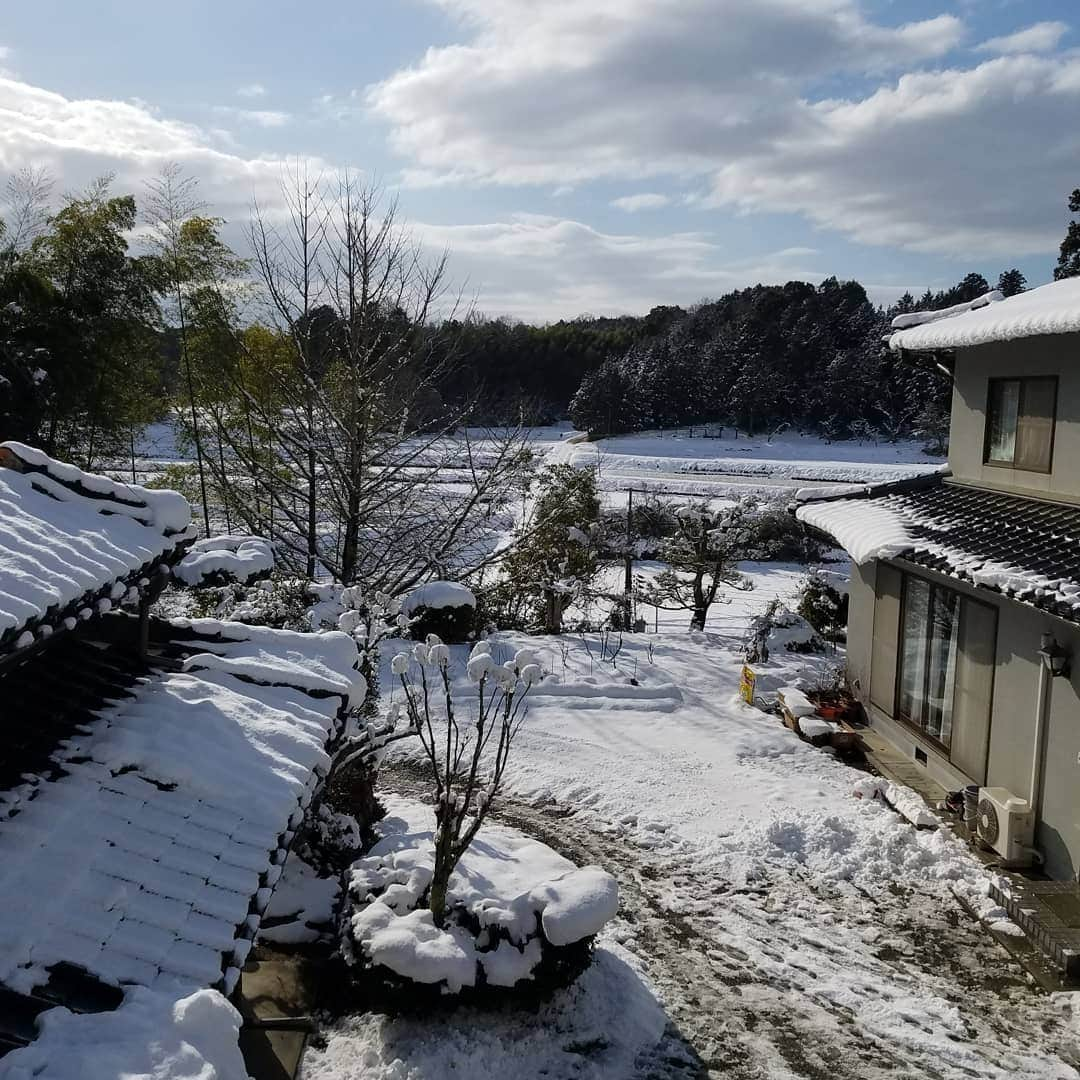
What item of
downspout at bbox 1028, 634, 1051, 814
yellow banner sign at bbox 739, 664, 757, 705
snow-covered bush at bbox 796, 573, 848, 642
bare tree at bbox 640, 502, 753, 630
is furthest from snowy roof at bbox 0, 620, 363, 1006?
bare tree at bbox 640, 502, 753, 630

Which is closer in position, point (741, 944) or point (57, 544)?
point (57, 544)

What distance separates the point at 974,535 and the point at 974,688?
1264 mm

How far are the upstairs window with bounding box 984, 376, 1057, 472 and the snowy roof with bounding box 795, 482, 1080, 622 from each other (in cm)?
Result: 35

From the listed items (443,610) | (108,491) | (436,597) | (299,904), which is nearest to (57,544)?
(108,491)

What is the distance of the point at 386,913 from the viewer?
193 inches

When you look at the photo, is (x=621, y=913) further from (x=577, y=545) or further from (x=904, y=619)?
(x=577, y=545)

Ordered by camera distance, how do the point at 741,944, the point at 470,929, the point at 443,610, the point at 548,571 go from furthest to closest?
the point at 548,571 < the point at 443,610 < the point at 741,944 < the point at 470,929

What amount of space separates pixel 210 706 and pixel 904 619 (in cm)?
667

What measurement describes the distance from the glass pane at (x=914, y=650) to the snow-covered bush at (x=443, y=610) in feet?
19.2

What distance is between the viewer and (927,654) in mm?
7980

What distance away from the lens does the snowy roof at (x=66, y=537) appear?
284cm

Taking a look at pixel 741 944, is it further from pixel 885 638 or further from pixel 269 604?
pixel 269 604

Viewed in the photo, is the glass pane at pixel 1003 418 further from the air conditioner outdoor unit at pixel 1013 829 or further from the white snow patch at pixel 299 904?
the white snow patch at pixel 299 904

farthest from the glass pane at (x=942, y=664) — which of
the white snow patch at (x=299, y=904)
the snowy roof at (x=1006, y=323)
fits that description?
Answer: the white snow patch at (x=299, y=904)
